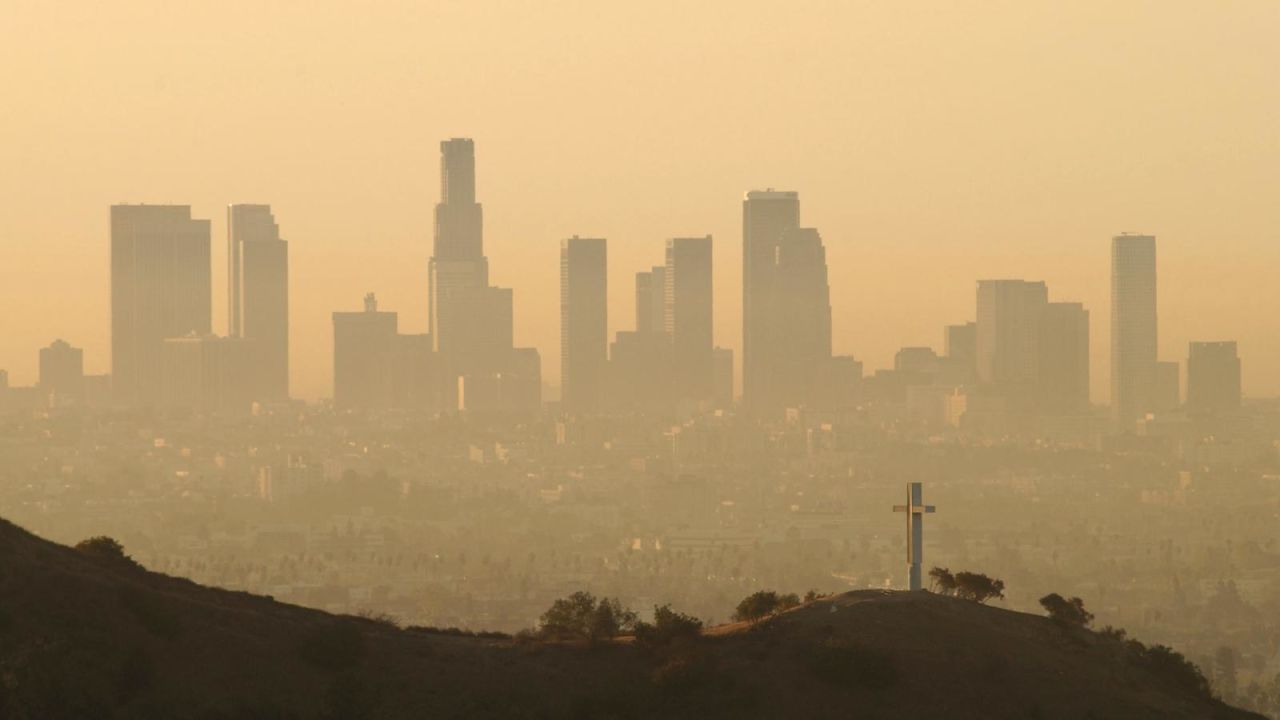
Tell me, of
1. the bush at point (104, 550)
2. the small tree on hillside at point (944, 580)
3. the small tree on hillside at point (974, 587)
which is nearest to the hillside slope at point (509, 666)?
the bush at point (104, 550)

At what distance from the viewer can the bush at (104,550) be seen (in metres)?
43.2

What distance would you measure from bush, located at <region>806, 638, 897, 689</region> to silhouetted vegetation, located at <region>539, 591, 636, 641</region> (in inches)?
185

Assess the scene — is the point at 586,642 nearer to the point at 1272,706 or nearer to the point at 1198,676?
the point at 1198,676

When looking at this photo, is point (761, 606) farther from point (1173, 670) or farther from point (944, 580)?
point (1173, 670)

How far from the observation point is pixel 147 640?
1457 inches

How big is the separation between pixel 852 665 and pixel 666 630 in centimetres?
385

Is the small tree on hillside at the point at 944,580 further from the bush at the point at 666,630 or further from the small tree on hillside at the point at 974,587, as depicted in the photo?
the bush at the point at 666,630

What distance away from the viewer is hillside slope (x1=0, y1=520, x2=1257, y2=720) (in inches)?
1406

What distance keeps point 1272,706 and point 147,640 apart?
88979 mm

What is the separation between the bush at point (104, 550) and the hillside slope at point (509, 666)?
5.85ft

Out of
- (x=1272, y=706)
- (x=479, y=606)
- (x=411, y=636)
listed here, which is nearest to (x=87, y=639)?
(x=411, y=636)

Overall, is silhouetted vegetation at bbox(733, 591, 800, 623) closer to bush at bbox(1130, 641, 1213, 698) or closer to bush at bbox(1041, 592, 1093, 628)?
bush at bbox(1041, 592, 1093, 628)

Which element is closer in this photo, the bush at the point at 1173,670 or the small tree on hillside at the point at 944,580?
the bush at the point at 1173,670

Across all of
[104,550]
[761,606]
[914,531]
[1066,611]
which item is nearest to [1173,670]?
[1066,611]
